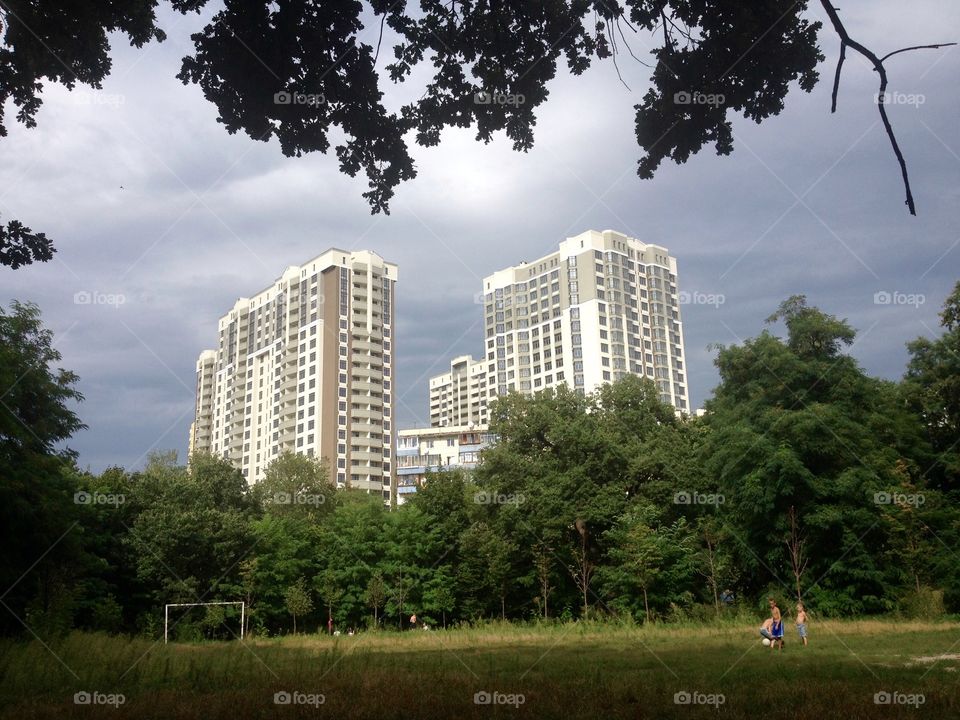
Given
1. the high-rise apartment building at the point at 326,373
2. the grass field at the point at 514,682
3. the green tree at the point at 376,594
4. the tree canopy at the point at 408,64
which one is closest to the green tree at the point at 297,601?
the green tree at the point at 376,594

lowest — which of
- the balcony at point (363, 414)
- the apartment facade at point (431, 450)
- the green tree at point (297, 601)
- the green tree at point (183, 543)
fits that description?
the green tree at point (297, 601)

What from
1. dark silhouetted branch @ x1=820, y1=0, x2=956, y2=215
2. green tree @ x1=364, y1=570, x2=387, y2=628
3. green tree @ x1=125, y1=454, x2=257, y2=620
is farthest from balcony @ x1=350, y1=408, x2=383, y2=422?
dark silhouetted branch @ x1=820, y1=0, x2=956, y2=215

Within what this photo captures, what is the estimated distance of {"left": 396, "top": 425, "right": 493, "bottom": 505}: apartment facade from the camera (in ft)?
392

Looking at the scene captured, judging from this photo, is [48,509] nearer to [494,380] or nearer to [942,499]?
[942,499]

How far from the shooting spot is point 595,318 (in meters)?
118

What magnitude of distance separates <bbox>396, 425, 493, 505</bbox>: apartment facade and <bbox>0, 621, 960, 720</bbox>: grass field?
9154 cm

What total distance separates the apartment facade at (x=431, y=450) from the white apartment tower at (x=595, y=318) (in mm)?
11169

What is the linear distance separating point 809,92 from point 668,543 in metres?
33.7

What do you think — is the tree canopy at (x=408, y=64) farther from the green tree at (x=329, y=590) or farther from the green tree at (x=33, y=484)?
the green tree at (x=329, y=590)

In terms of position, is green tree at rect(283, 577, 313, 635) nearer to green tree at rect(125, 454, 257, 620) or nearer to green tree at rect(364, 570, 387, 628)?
green tree at rect(125, 454, 257, 620)

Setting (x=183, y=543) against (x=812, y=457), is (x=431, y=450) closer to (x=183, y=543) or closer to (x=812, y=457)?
(x=183, y=543)

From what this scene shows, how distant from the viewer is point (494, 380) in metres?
135

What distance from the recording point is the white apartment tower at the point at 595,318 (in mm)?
118625

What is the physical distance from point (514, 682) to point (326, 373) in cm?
10451
